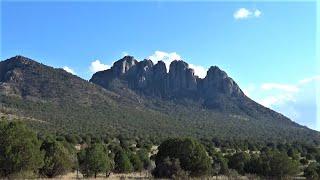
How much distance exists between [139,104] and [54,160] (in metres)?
92.7

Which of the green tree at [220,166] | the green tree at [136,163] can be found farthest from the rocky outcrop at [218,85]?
the green tree at [136,163]

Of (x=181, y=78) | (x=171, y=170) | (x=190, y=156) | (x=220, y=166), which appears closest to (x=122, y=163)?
(x=190, y=156)

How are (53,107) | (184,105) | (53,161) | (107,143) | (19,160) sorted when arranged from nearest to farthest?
(19,160) → (53,161) → (107,143) → (53,107) → (184,105)

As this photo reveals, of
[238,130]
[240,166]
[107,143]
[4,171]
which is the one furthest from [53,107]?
[4,171]

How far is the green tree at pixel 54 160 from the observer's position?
152ft

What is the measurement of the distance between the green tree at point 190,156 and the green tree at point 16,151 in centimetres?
1415

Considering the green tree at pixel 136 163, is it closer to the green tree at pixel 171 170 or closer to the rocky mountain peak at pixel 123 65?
the green tree at pixel 171 170

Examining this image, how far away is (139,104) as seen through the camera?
140m

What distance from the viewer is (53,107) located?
11350cm

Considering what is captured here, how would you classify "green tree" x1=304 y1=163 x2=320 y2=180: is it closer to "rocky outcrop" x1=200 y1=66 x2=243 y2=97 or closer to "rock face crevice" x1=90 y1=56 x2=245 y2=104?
"rock face crevice" x1=90 y1=56 x2=245 y2=104

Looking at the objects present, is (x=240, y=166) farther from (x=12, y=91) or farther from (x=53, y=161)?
(x=12, y=91)

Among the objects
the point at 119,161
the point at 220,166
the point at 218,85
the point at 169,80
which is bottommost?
the point at 220,166

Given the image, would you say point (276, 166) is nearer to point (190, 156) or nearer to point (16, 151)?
point (190, 156)

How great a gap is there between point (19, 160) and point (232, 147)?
53.7 m
